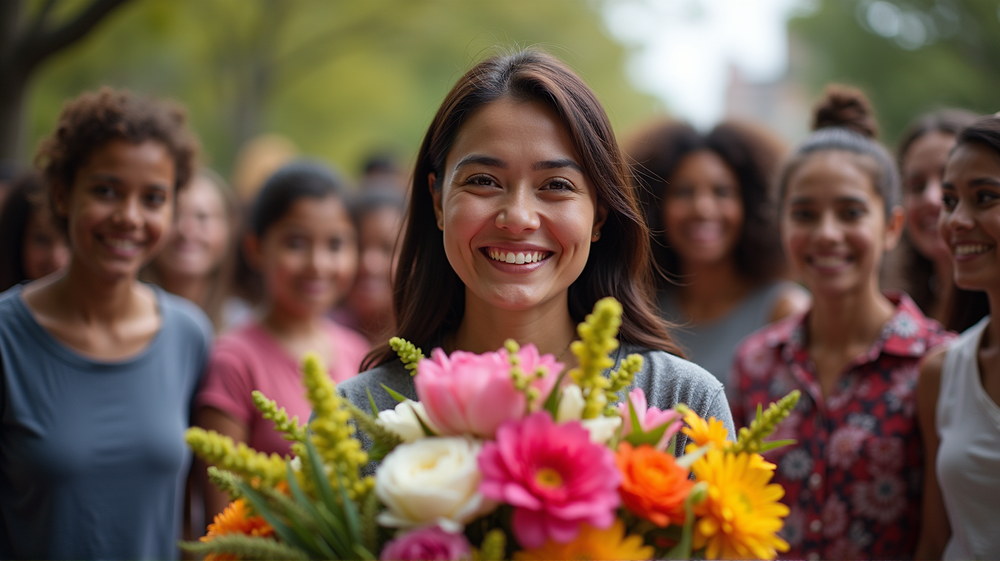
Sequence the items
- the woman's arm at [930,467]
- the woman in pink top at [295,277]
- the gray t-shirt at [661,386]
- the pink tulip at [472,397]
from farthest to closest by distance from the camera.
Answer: the woman in pink top at [295,277]
the woman's arm at [930,467]
the gray t-shirt at [661,386]
the pink tulip at [472,397]

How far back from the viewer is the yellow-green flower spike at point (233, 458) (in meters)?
1.31

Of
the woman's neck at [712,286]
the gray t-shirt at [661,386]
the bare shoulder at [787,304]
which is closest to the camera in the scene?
the gray t-shirt at [661,386]

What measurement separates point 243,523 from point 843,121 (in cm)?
345

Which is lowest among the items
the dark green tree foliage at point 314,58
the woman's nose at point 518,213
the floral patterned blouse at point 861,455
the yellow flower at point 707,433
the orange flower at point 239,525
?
the floral patterned blouse at point 861,455

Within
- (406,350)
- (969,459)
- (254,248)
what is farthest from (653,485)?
(254,248)

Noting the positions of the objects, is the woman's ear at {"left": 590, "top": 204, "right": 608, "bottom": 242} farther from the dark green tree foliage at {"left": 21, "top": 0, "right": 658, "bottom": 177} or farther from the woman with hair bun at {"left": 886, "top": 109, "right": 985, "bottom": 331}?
the dark green tree foliage at {"left": 21, "top": 0, "right": 658, "bottom": 177}

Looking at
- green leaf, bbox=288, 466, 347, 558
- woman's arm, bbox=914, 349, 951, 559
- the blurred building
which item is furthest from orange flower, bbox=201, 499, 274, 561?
the blurred building

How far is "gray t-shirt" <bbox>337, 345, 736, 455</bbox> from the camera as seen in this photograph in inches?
84.0

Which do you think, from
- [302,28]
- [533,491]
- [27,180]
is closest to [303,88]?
[302,28]

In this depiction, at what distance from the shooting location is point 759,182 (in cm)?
494

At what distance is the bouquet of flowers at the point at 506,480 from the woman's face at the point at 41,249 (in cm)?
333

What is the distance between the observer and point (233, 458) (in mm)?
1347

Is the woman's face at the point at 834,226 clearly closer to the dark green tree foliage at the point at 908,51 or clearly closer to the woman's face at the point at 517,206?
the woman's face at the point at 517,206

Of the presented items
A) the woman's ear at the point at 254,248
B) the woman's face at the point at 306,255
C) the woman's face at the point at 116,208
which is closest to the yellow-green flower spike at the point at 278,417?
the woman's face at the point at 116,208
